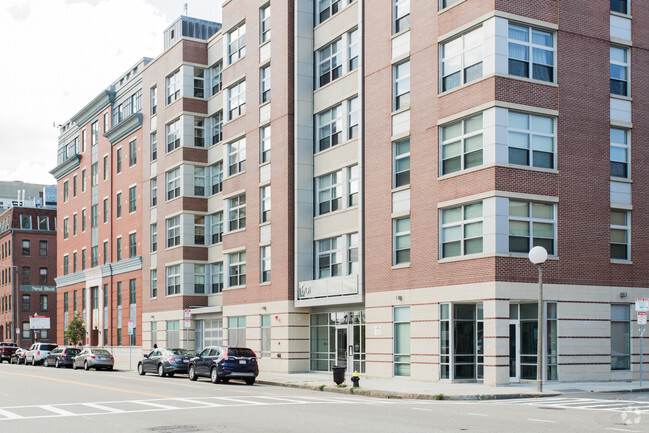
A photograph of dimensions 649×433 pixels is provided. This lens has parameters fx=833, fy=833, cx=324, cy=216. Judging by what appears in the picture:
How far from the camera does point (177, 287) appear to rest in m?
53.1

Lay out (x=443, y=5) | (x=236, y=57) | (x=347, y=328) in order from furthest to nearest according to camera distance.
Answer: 1. (x=236, y=57)
2. (x=347, y=328)
3. (x=443, y=5)

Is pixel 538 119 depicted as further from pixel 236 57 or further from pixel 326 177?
pixel 236 57

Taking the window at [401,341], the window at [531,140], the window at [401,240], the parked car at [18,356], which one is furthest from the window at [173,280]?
the window at [531,140]

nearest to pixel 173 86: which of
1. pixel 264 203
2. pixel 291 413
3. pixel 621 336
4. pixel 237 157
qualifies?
pixel 237 157

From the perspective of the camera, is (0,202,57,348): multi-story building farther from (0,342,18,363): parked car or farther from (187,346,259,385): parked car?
(187,346,259,385): parked car

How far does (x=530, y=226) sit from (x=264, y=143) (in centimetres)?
1840

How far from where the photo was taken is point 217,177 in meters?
52.2

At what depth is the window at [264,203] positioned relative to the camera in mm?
43625

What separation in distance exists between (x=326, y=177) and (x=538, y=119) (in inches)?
497

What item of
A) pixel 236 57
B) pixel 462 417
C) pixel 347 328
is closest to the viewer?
pixel 462 417

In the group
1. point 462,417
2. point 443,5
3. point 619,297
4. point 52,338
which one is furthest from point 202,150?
point 52,338

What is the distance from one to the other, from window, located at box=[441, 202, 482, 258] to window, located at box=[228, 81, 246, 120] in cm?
1870

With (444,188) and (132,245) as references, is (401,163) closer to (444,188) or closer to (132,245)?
(444,188)

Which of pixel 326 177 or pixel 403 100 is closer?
pixel 403 100
